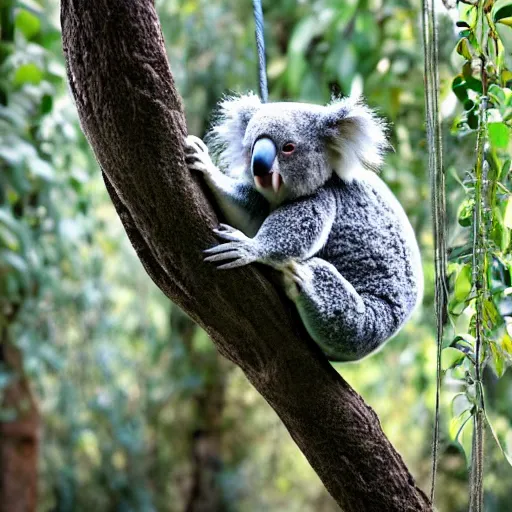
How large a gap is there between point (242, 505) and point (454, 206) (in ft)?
11.6

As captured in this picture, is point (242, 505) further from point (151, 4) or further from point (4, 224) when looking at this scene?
point (151, 4)

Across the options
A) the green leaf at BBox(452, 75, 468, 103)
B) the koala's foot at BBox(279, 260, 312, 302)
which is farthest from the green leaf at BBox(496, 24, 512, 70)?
the koala's foot at BBox(279, 260, 312, 302)

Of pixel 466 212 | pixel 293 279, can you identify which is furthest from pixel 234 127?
pixel 466 212

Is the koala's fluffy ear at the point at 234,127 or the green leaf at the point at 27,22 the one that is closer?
the koala's fluffy ear at the point at 234,127

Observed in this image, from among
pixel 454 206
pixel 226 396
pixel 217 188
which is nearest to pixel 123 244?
pixel 226 396

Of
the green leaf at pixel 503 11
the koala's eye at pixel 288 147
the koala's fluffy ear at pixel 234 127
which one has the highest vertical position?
the green leaf at pixel 503 11

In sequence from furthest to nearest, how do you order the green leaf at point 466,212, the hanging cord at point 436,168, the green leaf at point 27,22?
the green leaf at point 27,22 → the green leaf at point 466,212 → the hanging cord at point 436,168

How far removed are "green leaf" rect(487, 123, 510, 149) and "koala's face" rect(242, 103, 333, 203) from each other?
18.5 inches

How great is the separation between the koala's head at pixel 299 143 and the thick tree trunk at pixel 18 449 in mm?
Result: 2771

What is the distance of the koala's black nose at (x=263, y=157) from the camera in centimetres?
154

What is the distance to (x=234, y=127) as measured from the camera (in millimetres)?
1814

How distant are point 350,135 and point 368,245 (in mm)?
259

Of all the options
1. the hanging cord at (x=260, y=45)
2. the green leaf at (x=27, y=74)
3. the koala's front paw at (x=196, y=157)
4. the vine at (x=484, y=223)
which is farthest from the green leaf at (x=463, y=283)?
the green leaf at (x=27, y=74)

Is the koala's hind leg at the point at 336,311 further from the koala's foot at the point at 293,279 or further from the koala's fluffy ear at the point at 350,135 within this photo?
the koala's fluffy ear at the point at 350,135
